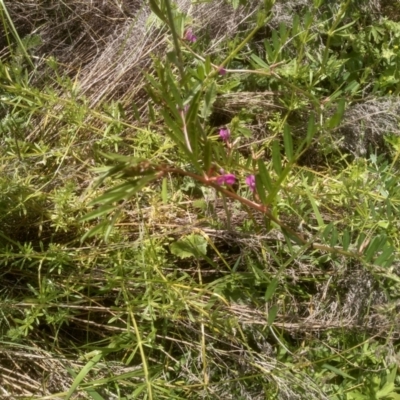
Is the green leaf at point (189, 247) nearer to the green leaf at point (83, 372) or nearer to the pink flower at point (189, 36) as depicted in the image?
the green leaf at point (83, 372)

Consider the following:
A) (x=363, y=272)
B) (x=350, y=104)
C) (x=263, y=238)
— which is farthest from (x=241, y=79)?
(x=363, y=272)

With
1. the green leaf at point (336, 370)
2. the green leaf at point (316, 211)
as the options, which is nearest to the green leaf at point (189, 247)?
the green leaf at point (316, 211)

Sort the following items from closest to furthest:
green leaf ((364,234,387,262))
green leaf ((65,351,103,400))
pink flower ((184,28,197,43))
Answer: green leaf ((364,234,387,262)) < green leaf ((65,351,103,400)) < pink flower ((184,28,197,43))

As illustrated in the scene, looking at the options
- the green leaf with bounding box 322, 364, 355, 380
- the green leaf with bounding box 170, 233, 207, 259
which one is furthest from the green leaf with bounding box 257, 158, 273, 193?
the green leaf with bounding box 322, 364, 355, 380

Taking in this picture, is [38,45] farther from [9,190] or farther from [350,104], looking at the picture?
[350,104]

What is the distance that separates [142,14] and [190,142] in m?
1.15

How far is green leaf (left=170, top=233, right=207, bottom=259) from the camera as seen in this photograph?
170cm

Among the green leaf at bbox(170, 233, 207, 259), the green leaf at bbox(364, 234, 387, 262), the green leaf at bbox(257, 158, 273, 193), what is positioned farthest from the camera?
the green leaf at bbox(170, 233, 207, 259)

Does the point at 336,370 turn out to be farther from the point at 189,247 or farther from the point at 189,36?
the point at 189,36

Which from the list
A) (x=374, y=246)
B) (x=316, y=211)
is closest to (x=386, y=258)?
(x=374, y=246)

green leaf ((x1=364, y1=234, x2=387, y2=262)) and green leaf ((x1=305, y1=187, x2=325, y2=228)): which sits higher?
green leaf ((x1=305, y1=187, x2=325, y2=228))

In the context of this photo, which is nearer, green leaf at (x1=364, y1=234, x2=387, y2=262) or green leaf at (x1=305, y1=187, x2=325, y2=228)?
green leaf at (x1=364, y1=234, x2=387, y2=262)

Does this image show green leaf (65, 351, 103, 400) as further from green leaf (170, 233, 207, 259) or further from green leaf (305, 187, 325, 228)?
green leaf (305, 187, 325, 228)

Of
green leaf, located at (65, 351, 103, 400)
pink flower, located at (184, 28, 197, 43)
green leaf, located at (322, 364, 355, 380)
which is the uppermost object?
pink flower, located at (184, 28, 197, 43)
